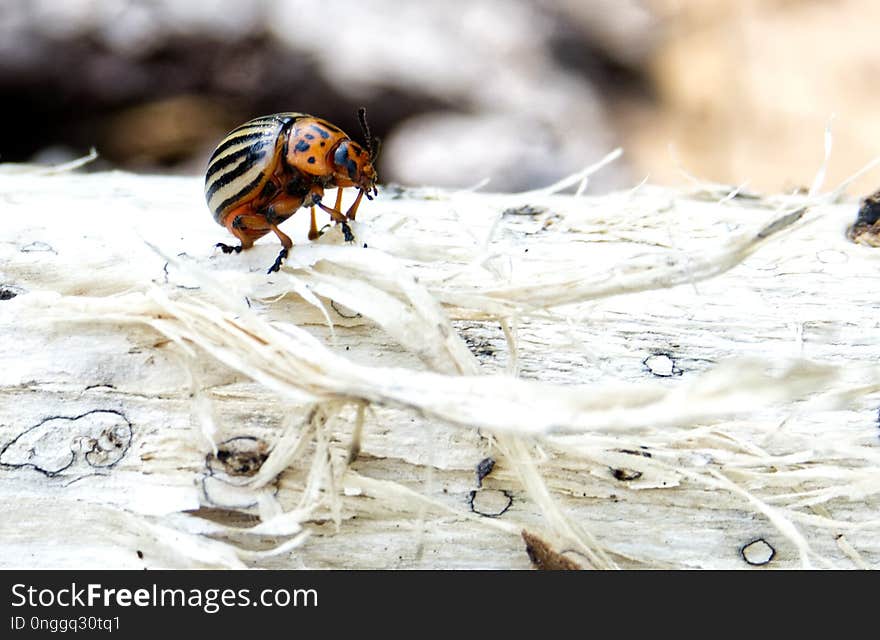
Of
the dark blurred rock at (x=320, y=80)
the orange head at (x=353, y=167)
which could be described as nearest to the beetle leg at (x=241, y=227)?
the orange head at (x=353, y=167)

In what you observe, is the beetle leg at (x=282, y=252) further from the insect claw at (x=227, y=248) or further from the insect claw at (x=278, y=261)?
the insect claw at (x=227, y=248)

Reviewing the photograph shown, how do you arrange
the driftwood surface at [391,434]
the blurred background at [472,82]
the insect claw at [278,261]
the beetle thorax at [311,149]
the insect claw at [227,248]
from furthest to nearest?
the blurred background at [472,82] → the beetle thorax at [311,149] → the insect claw at [227,248] → the insect claw at [278,261] → the driftwood surface at [391,434]

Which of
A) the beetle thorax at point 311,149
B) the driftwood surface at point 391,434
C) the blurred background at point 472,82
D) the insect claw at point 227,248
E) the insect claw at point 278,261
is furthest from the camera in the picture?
the blurred background at point 472,82

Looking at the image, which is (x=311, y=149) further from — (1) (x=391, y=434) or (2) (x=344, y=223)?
(1) (x=391, y=434)

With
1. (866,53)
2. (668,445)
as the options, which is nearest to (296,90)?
(866,53)

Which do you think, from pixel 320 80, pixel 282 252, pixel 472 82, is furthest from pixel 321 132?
pixel 472 82

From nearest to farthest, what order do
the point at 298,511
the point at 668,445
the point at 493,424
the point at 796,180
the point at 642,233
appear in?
the point at 493,424 < the point at 298,511 < the point at 668,445 < the point at 642,233 < the point at 796,180

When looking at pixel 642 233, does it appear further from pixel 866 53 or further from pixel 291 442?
pixel 866 53
